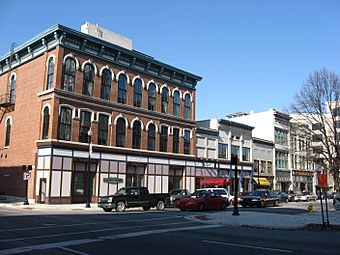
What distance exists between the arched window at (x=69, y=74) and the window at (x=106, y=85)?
11.0ft

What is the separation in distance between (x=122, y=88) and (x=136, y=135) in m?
5.17

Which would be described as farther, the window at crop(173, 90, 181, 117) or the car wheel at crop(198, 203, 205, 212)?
the window at crop(173, 90, 181, 117)

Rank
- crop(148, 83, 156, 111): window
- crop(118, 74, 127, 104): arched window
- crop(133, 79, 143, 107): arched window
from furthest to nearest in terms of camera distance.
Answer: crop(148, 83, 156, 111): window < crop(133, 79, 143, 107): arched window < crop(118, 74, 127, 104): arched window

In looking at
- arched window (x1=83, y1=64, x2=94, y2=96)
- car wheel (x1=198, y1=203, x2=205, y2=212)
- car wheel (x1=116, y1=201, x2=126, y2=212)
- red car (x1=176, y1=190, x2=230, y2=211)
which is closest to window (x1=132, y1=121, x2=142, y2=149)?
arched window (x1=83, y1=64, x2=94, y2=96)

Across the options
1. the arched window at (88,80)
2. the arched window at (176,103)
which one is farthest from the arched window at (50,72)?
the arched window at (176,103)

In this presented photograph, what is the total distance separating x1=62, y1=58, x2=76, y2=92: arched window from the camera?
36062mm

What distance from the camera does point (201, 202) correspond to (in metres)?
29.7

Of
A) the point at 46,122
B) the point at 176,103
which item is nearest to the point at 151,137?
the point at 176,103

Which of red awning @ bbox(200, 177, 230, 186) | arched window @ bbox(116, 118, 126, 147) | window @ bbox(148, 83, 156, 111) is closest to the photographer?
arched window @ bbox(116, 118, 126, 147)

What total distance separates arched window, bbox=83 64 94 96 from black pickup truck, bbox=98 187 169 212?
39.2 feet

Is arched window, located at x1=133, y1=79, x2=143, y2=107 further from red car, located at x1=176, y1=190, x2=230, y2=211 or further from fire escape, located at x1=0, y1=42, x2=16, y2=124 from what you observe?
red car, located at x1=176, y1=190, x2=230, y2=211

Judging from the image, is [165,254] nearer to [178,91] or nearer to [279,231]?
[279,231]

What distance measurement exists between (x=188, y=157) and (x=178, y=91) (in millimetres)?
8063

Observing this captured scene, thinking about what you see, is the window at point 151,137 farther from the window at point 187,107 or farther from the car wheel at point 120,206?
the car wheel at point 120,206
